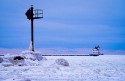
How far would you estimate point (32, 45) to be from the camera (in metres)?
39.5

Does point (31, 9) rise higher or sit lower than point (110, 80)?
higher

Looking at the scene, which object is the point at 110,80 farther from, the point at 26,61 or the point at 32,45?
the point at 32,45

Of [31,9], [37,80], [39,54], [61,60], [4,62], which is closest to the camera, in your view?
[37,80]

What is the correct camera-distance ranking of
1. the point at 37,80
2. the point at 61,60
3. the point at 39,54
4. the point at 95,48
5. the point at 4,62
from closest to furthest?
1. the point at 37,80
2. the point at 4,62
3. the point at 61,60
4. the point at 39,54
5. the point at 95,48

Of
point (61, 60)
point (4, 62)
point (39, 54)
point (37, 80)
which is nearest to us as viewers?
A: point (37, 80)

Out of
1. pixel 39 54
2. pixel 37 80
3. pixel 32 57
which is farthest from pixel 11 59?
pixel 37 80

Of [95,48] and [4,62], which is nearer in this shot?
[4,62]

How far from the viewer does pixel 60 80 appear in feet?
53.4

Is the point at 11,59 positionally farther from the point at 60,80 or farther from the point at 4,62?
the point at 60,80

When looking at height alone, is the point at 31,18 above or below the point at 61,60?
above

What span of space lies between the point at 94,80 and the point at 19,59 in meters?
16.5

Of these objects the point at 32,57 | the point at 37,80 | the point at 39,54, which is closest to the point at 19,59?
the point at 32,57

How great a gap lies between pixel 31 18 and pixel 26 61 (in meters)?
10.6

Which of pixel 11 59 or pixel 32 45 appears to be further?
pixel 32 45
